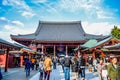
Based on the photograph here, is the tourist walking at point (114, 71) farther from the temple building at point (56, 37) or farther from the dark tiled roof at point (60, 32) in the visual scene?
the dark tiled roof at point (60, 32)

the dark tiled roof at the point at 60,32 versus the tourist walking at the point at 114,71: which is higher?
the dark tiled roof at the point at 60,32

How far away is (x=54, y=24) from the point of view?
56344 mm

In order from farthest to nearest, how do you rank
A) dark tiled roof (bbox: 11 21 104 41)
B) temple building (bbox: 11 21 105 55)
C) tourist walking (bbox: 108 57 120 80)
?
dark tiled roof (bbox: 11 21 104 41) → temple building (bbox: 11 21 105 55) → tourist walking (bbox: 108 57 120 80)

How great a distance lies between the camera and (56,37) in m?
49.3

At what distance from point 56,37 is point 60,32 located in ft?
12.0

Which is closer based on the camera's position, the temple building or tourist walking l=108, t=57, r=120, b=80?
tourist walking l=108, t=57, r=120, b=80

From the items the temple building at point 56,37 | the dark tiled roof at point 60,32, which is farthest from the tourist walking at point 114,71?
the dark tiled roof at point 60,32

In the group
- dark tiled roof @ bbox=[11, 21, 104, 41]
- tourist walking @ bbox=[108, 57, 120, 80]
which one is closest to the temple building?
dark tiled roof @ bbox=[11, 21, 104, 41]

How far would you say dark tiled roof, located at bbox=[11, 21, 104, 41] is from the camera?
48406 mm

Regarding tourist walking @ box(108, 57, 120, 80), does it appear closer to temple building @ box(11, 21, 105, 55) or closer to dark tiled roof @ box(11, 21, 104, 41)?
temple building @ box(11, 21, 105, 55)

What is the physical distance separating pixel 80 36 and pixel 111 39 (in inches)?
1063

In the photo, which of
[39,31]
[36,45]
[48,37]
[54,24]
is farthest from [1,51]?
[54,24]

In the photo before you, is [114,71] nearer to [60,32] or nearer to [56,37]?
[56,37]

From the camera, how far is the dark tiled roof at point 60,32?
48406 mm
